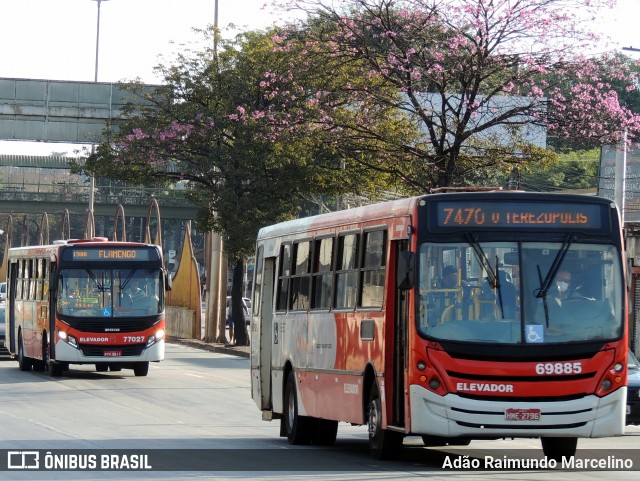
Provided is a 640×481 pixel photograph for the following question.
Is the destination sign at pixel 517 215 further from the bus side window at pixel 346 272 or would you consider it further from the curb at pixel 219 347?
the curb at pixel 219 347

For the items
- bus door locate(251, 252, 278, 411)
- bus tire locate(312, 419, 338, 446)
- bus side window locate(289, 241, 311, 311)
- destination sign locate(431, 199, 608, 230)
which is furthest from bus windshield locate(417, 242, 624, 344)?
bus door locate(251, 252, 278, 411)

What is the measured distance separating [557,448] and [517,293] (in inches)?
87.9

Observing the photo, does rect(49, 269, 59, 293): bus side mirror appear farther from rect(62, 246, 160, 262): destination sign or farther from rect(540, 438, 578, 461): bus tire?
rect(540, 438, 578, 461): bus tire

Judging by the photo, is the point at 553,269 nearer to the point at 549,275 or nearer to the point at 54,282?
the point at 549,275

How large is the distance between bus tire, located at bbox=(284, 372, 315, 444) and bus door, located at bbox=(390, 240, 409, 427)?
127 inches

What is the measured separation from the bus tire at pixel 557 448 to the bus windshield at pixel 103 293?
1637 cm

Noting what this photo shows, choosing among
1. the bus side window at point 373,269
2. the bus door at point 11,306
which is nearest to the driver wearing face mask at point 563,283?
the bus side window at point 373,269

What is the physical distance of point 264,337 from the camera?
19.1 meters

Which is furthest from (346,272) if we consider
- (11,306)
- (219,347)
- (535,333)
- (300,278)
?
(219,347)

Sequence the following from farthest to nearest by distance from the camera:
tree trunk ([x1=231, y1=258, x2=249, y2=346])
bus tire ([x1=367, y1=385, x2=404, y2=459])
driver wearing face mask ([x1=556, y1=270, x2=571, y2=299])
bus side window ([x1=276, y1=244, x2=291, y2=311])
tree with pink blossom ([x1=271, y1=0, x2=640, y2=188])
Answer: tree trunk ([x1=231, y1=258, x2=249, y2=346]), tree with pink blossom ([x1=271, y1=0, x2=640, y2=188]), bus side window ([x1=276, y1=244, x2=291, y2=311]), bus tire ([x1=367, y1=385, x2=404, y2=459]), driver wearing face mask ([x1=556, y1=270, x2=571, y2=299])

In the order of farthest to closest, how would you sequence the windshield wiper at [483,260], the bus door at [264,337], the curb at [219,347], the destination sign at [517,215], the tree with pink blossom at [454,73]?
the curb at [219,347] < the tree with pink blossom at [454,73] < the bus door at [264,337] < the destination sign at [517,215] < the windshield wiper at [483,260]

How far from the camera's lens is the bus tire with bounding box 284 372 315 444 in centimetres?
1714

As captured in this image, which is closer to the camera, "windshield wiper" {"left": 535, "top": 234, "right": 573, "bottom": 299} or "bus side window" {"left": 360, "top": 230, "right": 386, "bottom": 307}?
"windshield wiper" {"left": 535, "top": 234, "right": 573, "bottom": 299}

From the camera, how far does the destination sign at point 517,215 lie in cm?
1394
